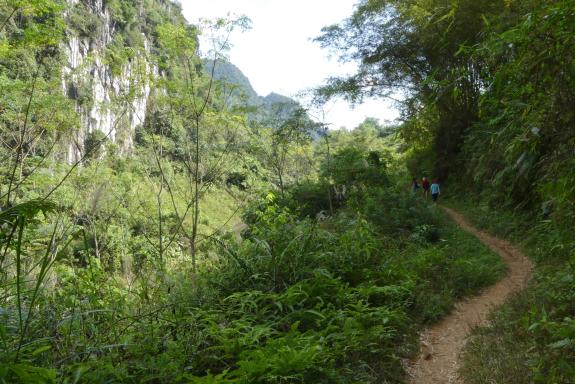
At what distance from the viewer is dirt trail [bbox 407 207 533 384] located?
4.19m

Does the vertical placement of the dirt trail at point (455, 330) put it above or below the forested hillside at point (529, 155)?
below

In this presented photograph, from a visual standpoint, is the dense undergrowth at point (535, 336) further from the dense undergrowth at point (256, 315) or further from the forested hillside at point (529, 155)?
the dense undergrowth at point (256, 315)

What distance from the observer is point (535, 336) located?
385cm

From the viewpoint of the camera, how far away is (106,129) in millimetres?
44406

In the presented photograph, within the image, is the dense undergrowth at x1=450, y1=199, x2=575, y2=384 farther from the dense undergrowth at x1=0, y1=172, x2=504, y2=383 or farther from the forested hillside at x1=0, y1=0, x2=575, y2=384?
the dense undergrowth at x1=0, y1=172, x2=504, y2=383

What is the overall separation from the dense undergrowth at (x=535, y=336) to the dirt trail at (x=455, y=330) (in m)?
0.24

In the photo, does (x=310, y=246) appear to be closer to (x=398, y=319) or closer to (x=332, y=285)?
(x=332, y=285)

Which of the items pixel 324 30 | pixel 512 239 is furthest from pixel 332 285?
pixel 324 30

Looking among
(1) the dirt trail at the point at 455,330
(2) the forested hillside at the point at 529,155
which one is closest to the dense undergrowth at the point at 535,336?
(2) the forested hillside at the point at 529,155

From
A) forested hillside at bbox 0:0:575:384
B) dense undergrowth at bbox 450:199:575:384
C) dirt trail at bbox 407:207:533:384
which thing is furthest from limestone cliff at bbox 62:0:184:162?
dense undergrowth at bbox 450:199:575:384

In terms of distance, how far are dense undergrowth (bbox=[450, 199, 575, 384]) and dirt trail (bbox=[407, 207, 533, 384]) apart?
0.80ft

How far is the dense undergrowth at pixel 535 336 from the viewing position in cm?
318

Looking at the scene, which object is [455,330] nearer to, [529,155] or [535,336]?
[535,336]

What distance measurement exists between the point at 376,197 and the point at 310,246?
608 cm
